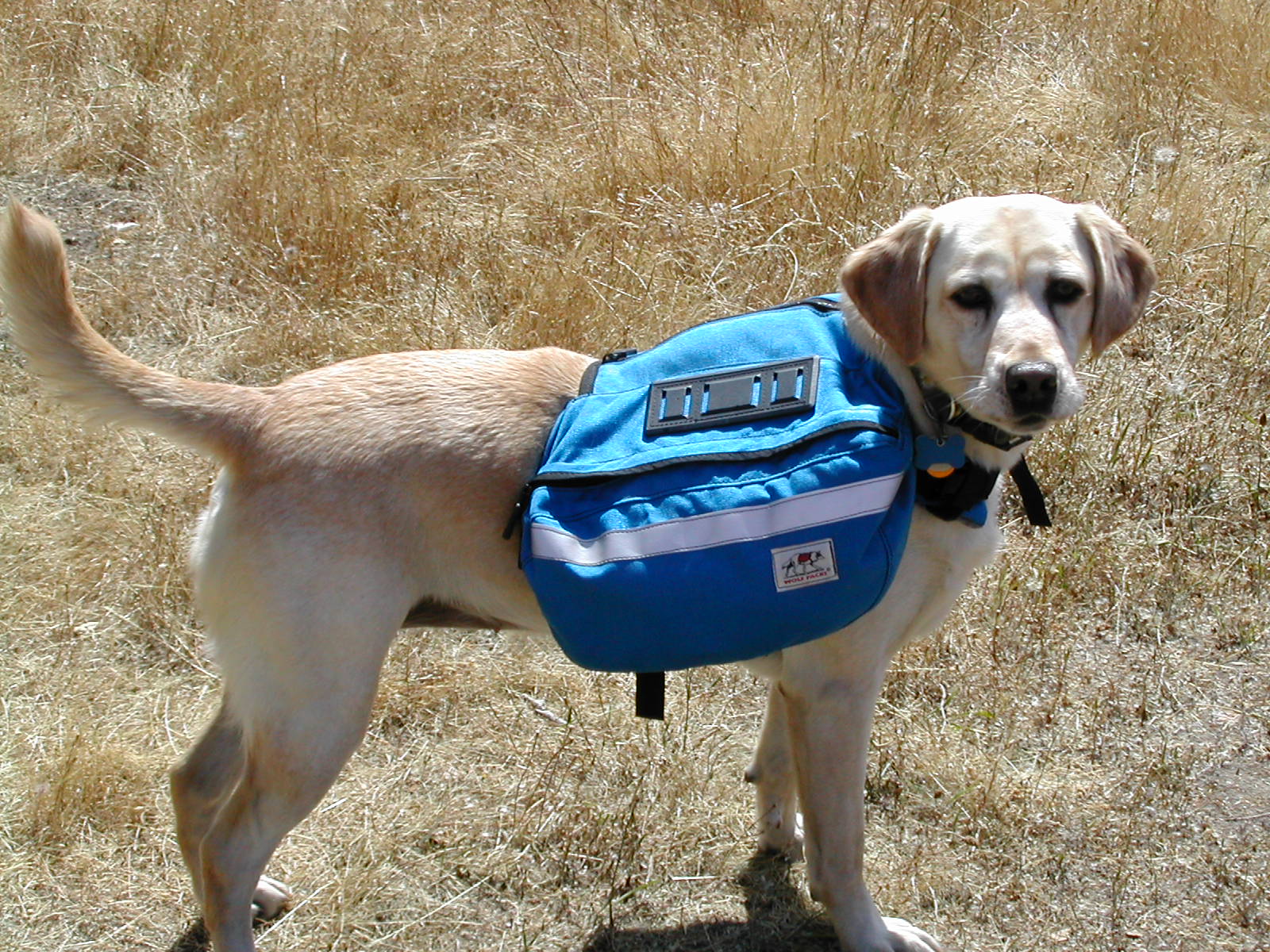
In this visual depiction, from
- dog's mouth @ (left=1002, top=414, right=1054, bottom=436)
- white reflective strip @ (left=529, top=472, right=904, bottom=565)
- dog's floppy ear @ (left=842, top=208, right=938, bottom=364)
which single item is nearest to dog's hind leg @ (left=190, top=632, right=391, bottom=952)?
white reflective strip @ (left=529, top=472, right=904, bottom=565)

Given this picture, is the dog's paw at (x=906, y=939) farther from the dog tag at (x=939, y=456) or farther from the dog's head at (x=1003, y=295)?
the dog's head at (x=1003, y=295)

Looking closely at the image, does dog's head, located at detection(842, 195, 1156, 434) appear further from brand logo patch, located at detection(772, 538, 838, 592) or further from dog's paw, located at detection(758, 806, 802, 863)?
dog's paw, located at detection(758, 806, 802, 863)

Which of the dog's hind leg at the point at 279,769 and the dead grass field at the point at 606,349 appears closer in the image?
the dog's hind leg at the point at 279,769

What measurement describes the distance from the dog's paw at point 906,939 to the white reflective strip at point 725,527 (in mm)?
1028

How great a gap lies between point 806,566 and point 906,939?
0.98 meters

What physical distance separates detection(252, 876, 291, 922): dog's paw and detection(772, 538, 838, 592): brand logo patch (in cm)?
147

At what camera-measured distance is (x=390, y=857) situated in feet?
10.6

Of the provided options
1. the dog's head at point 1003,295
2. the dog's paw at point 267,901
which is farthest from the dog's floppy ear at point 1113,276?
the dog's paw at point 267,901

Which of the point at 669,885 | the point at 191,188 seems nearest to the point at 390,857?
the point at 669,885

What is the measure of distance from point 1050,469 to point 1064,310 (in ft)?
6.29

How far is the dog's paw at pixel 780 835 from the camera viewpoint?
323cm

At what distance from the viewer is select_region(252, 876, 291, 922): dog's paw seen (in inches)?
121

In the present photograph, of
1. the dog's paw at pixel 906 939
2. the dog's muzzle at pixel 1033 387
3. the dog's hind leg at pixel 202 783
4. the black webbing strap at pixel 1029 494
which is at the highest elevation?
the dog's muzzle at pixel 1033 387

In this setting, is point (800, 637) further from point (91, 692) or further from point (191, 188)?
point (191, 188)
